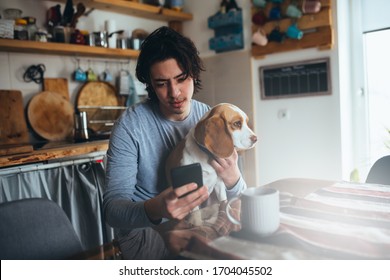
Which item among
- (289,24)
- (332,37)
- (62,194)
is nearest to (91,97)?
(62,194)

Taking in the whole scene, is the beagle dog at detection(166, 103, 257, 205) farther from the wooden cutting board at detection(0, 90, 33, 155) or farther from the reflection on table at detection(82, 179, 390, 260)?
the wooden cutting board at detection(0, 90, 33, 155)

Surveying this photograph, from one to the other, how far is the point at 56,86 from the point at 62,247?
171cm

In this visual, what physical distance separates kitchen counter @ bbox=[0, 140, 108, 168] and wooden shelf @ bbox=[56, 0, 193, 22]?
95 cm

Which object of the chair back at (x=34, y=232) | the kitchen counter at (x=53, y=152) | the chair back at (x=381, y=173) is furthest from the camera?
the kitchen counter at (x=53, y=152)

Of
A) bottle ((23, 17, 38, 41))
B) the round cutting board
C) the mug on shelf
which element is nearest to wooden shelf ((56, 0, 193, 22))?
bottle ((23, 17, 38, 41))

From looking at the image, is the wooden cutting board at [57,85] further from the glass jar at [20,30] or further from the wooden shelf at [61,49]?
the glass jar at [20,30]

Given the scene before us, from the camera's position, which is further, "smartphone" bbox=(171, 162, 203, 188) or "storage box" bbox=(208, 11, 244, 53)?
"storage box" bbox=(208, 11, 244, 53)

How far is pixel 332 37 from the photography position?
6.88ft

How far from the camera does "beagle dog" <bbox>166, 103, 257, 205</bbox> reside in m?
0.89

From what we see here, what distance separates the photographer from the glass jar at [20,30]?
2041 mm

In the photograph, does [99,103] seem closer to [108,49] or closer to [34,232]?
[108,49]

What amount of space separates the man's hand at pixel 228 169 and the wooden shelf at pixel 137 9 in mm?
1785

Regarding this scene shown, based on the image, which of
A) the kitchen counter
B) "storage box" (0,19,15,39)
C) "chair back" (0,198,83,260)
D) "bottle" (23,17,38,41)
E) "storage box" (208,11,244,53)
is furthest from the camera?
"storage box" (208,11,244,53)

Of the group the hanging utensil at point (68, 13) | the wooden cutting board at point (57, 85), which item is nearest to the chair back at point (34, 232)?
the wooden cutting board at point (57, 85)
